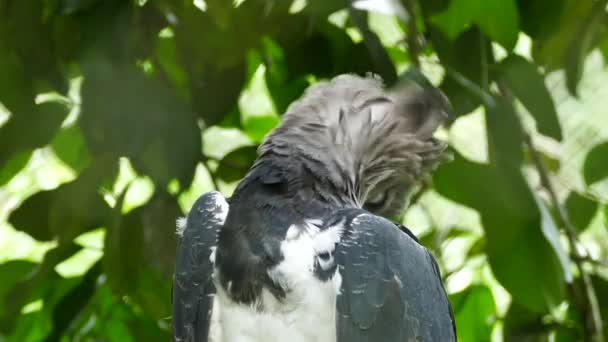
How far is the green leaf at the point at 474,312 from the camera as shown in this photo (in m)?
1.43

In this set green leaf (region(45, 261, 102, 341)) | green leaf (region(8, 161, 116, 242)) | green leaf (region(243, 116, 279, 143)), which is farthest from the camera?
green leaf (region(243, 116, 279, 143))

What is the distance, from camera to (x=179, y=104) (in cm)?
116

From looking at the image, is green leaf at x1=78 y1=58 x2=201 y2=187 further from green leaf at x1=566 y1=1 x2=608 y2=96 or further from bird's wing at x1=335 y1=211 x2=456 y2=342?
green leaf at x1=566 y1=1 x2=608 y2=96

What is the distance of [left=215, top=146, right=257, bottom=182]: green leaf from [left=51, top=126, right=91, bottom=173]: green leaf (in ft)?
0.65

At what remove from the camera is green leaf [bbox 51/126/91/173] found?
1326mm

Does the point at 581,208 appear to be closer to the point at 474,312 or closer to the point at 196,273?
the point at 474,312

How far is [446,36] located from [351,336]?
416mm

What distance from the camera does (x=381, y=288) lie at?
999 mm

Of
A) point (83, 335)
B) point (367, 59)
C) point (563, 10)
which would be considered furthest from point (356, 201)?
point (83, 335)

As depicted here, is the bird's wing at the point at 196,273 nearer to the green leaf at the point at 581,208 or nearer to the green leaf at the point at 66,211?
the green leaf at the point at 66,211

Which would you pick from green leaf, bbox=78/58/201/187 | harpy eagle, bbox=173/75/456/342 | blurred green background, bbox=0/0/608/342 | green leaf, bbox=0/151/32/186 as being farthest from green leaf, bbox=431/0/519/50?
green leaf, bbox=0/151/32/186

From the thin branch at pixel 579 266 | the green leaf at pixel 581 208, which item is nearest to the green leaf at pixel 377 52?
the thin branch at pixel 579 266

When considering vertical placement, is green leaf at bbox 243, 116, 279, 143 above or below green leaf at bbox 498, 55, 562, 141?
below

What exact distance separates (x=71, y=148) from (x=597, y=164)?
2.37ft
